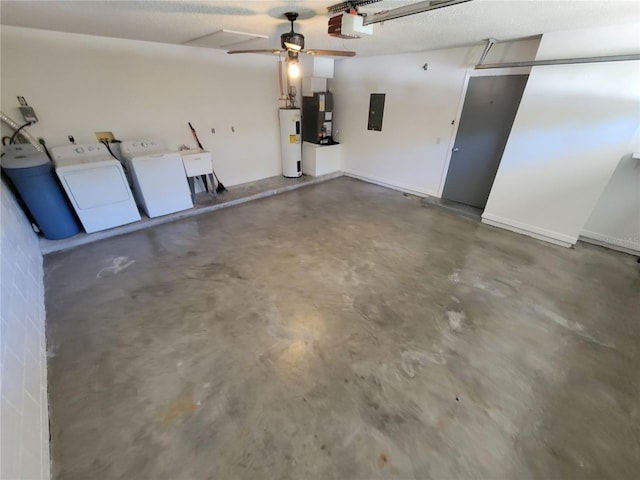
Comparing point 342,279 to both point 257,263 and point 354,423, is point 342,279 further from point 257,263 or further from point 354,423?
point 354,423

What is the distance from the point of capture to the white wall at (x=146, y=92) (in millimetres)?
3152

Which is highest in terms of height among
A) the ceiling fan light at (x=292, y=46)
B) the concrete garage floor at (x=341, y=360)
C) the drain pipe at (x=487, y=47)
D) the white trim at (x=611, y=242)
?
the drain pipe at (x=487, y=47)

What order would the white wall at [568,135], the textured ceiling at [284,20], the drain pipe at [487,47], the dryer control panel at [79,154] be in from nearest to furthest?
the textured ceiling at [284,20] → the white wall at [568,135] → the dryer control panel at [79,154] → the drain pipe at [487,47]

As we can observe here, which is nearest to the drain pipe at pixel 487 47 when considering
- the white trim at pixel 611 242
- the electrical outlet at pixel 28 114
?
the white trim at pixel 611 242

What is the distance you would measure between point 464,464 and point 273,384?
1.18m

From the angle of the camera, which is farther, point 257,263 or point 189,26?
point 257,263

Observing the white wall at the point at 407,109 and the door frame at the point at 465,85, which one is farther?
the white wall at the point at 407,109

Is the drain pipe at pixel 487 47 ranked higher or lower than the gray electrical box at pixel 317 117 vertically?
higher

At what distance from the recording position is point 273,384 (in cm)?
182

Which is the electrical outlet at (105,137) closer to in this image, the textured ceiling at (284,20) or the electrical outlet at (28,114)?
the electrical outlet at (28,114)

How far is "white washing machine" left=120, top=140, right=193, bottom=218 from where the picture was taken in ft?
11.9

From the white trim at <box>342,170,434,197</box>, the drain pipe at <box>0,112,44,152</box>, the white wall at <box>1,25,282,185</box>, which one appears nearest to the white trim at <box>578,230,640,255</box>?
the white trim at <box>342,170,434,197</box>

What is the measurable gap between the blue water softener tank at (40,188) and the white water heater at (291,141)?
3.61 m

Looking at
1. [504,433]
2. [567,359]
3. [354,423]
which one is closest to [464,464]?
[504,433]
